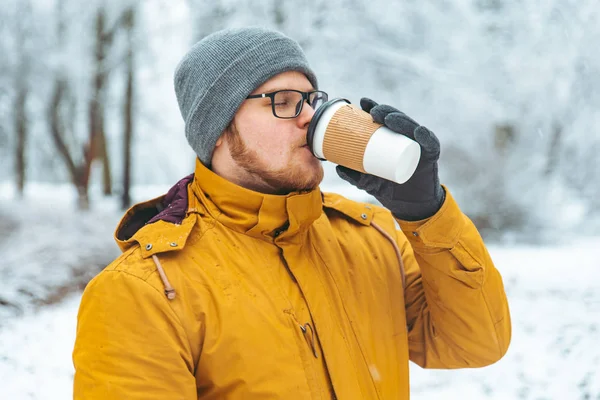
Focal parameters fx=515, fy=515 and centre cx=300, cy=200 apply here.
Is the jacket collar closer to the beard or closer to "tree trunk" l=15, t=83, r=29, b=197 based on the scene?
the beard

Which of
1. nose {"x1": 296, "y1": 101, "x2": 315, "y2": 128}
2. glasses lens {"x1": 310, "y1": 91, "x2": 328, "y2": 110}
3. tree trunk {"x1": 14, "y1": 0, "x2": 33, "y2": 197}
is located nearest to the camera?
nose {"x1": 296, "y1": 101, "x2": 315, "y2": 128}

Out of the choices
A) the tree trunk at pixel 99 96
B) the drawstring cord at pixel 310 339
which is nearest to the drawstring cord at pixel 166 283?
the drawstring cord at pixel 310 339

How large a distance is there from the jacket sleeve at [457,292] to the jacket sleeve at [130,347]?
0.69 m

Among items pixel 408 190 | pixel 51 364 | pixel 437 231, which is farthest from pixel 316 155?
pixel 51 364

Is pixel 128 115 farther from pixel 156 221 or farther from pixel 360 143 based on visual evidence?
pixel 360 143

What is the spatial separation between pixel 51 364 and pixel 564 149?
283 inches

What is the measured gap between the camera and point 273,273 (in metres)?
1.43

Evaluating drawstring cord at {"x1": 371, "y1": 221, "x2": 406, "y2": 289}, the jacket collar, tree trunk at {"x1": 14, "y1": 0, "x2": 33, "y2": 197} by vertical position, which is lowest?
tree trunk at {"x1": 14, "y1": 0, "x2": 33, "y2": 197}

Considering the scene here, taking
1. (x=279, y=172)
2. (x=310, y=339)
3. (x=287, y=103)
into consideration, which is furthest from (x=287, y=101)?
(x=310, y=339)

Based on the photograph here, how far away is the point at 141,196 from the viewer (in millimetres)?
8977

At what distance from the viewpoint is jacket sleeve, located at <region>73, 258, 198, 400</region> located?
120 centimetres

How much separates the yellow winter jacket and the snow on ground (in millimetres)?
2599

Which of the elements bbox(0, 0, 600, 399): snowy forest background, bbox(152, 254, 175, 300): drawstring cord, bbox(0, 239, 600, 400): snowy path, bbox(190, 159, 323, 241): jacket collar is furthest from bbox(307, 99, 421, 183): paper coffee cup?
bbox(0, 0, 600, 399): snowy forest background

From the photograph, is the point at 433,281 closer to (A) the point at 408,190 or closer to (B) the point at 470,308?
(B) the point at 470,308
